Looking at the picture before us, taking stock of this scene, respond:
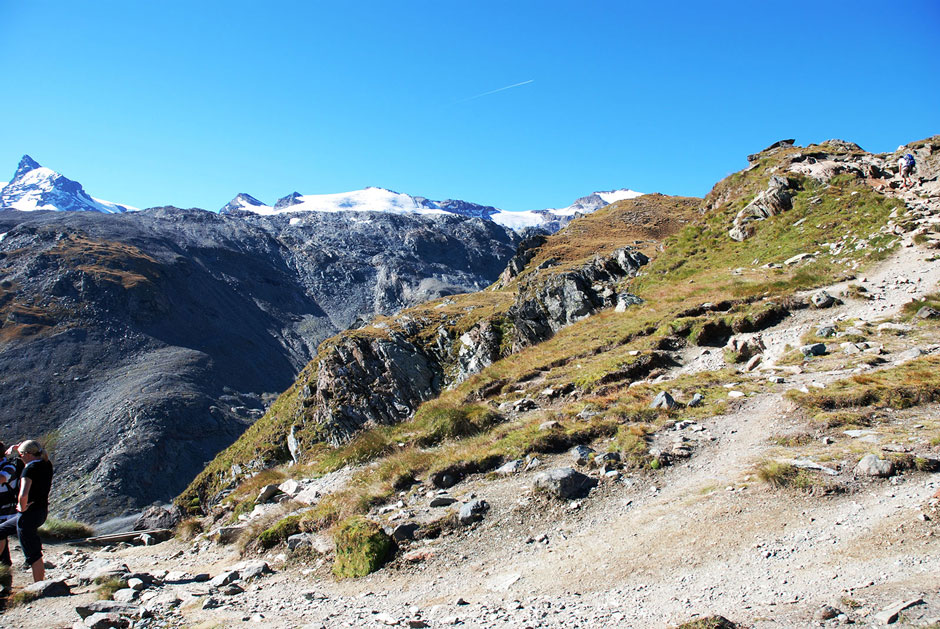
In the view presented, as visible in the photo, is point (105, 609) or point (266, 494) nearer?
point (105, 609)

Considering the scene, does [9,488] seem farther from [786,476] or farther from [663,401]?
[663,401]

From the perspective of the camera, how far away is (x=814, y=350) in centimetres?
1402

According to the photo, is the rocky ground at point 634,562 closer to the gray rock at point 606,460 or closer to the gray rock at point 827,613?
the gray rock at point 827,613

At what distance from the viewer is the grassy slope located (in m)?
11.7

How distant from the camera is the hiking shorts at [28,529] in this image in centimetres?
847

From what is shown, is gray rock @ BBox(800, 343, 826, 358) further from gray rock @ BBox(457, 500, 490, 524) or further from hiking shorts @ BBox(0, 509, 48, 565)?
hiking shorts @ BBox(0, 509, 48, 565)

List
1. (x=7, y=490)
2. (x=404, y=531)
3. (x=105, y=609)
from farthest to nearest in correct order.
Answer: (x=7, y=490), (x=404, y=531), (x=105, y=609)

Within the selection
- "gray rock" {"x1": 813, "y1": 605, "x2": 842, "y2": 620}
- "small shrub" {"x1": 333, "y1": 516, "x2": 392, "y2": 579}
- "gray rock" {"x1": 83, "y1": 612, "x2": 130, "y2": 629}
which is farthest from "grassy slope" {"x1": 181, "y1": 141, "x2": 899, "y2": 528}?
"gray rock" {"x1": 813, "y1": 605, "x2": 842, "y2": 620}

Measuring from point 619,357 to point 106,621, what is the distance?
589 inches

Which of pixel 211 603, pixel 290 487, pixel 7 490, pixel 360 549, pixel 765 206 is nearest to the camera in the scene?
pixel 211 603

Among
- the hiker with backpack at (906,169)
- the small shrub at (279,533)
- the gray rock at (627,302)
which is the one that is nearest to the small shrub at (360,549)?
the small shrub at (279,533)

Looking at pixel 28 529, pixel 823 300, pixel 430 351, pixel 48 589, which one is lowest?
pixel 48 589

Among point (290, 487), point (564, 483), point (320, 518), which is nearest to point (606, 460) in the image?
Answer: point (564, 483)

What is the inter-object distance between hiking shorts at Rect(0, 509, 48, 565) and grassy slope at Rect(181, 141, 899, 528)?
4685 mm
